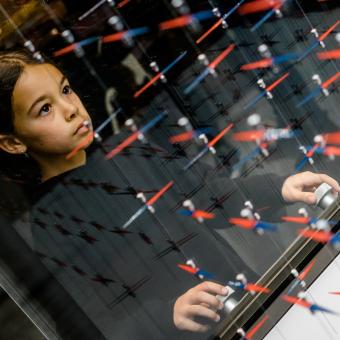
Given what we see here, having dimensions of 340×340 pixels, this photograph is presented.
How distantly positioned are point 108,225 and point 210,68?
1.93 ft

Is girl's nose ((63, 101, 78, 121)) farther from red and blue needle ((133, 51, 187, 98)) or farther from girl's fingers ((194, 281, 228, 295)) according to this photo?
girl's fingers ((194, 281, 228, 295))

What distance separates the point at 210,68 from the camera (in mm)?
1890

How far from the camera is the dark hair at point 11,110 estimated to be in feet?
5.25

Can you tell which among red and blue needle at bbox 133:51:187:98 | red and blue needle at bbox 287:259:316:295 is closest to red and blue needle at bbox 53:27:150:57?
red and blue needle at bbox 133:51:187:98

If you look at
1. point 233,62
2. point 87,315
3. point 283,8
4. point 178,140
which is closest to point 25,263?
point 87,315


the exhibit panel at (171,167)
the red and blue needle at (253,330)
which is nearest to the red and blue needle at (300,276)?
the exhibit panel at (171,167)

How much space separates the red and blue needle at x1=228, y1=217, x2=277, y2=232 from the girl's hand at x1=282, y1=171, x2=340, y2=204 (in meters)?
0.11

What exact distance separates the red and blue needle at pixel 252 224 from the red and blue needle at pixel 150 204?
0.23 meters

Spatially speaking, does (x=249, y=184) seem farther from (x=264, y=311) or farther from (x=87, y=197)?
(x=87, y=197)

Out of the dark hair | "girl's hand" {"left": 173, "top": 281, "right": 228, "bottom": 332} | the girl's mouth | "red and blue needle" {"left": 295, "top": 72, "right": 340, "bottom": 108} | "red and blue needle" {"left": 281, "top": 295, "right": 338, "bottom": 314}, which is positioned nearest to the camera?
the dark hair

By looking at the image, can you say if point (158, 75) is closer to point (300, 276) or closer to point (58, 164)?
point (58, 164)

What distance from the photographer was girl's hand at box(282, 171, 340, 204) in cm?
197

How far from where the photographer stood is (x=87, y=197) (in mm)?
1720

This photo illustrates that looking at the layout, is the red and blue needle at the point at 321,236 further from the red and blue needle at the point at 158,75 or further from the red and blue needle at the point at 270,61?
the red and blue needle at the point at 158,75
